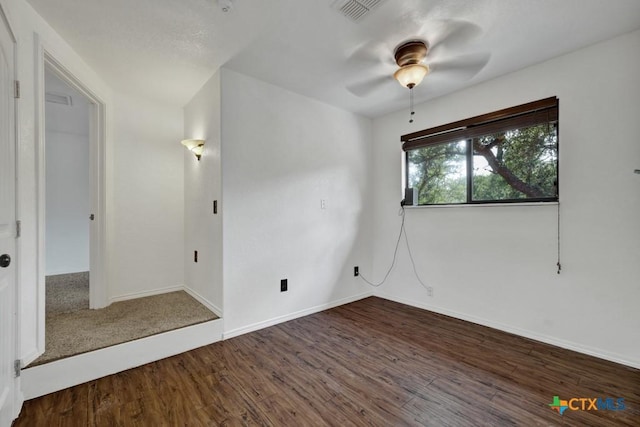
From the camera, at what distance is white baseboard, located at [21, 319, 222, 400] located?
174 cm

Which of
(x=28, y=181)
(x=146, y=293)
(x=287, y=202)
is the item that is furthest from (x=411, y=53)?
(x=146, y=293)

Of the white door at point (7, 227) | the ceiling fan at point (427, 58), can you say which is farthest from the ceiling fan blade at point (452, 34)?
the white door at point (7, 227)

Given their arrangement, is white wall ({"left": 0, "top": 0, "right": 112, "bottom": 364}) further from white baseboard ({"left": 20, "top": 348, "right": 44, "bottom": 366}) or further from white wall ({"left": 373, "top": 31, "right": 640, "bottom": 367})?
white wall ({"left": 373, "top": 31, "right": 640, "bottom": 367})

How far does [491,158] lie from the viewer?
2.78m

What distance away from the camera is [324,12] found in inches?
72.5

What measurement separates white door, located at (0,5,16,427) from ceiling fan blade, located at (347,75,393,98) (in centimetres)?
250

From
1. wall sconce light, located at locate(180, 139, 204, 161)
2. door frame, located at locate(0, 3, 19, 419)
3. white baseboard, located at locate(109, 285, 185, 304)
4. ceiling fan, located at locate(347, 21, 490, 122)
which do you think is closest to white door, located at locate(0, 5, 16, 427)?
door frame, located at locate(0, 3, 19, 419)

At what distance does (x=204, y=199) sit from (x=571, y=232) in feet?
11.2

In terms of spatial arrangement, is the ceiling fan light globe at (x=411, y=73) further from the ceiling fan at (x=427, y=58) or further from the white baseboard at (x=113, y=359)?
the white baseboard at (x=113, y=359)

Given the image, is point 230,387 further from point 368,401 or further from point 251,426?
point 368,401

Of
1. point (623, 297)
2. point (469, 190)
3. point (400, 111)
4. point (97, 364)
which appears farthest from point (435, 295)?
point (97, 364)

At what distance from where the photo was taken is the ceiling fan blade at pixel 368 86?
271 centimetres

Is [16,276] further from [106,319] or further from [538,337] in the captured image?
[538,337]

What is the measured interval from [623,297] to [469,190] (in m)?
1.41
